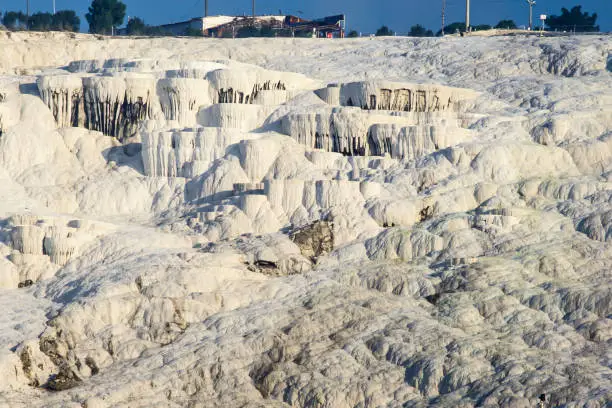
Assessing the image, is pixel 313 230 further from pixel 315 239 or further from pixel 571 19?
pixel 571 19

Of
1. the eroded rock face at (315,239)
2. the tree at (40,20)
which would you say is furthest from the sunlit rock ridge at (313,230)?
the tree at (40,20)

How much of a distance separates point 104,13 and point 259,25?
34.7ft

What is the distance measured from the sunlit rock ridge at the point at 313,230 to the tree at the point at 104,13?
25.1 m

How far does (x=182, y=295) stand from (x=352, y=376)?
508cm

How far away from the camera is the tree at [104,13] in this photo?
2638 inches

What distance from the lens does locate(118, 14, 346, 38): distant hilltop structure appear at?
60906 millimetres

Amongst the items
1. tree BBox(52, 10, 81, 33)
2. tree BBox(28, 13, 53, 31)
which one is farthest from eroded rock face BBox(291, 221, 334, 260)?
tree BBox(52, 10, 81, 33)

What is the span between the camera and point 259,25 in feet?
207

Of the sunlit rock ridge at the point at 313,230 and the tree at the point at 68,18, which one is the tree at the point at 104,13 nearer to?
the tree at the point at 68,18

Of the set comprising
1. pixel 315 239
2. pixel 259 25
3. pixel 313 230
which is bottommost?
pixel 315 239

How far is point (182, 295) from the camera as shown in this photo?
91.5ft

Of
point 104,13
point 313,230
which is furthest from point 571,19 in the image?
point 313,230

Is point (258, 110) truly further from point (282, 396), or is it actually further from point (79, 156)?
point (282, 396)

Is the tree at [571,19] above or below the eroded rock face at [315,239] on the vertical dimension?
above
